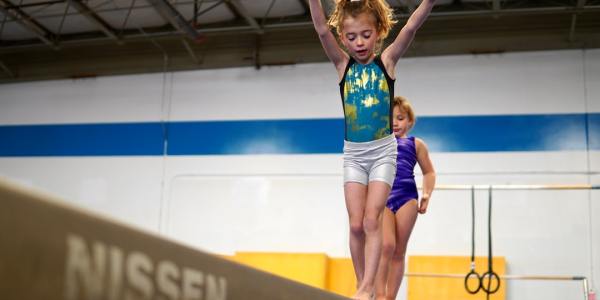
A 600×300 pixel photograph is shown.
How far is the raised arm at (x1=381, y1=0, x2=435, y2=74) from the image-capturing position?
3682 mm

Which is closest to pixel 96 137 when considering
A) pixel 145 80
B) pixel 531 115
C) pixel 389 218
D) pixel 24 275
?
pixel 145 80

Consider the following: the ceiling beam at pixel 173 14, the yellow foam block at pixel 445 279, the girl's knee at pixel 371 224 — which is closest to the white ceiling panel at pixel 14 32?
the ceiling beam at pixel 173 14

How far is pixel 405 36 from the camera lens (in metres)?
3.80

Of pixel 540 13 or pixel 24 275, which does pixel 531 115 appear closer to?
pixel 540 13

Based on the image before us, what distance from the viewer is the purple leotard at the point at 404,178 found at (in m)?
4.70

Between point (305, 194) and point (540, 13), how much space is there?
399cm

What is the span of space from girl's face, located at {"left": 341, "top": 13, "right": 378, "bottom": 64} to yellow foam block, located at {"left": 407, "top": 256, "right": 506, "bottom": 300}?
563cm

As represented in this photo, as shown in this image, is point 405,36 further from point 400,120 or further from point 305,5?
point 305,5

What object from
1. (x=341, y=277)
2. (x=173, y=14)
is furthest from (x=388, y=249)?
(x=173, y=14)

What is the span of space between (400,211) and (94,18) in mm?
7682

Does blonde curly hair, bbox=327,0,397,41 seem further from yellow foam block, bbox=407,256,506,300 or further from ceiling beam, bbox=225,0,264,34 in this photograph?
ceiling beam, bbox=225,0,264,34

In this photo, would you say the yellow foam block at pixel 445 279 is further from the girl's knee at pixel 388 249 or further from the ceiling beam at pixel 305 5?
the girl's knee at pixel 388 249

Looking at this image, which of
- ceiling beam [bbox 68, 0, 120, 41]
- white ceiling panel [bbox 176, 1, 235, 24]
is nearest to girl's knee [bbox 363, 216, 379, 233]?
white ceiling panel [bbox 176, 1, 235, 24]

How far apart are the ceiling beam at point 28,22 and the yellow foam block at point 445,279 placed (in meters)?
6.45
